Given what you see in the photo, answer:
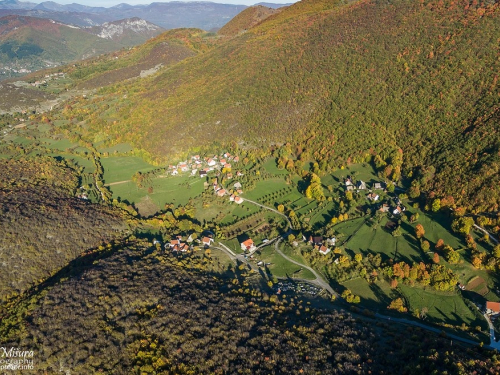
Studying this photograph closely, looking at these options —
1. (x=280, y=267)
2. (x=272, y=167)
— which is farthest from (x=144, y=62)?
(x=280, y=267)

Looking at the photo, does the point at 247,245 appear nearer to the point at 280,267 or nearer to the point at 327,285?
the point at 280,267

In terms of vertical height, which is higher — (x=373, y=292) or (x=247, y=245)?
(x=247, y=245)

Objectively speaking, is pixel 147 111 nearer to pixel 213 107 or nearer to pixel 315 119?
pixel 213 107

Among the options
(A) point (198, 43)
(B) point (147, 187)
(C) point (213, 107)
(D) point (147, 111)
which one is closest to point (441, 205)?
(B) point (147, 187)

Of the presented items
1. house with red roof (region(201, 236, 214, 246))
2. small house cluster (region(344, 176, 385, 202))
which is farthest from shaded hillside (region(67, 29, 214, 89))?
house with red roof (region(201, 236, 214, 246))

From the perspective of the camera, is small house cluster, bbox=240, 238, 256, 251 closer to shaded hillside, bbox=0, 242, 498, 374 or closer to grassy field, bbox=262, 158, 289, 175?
shaded hillside, bbox=0, 242, 498, 374

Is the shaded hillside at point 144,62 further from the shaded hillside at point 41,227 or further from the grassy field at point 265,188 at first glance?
the grassy field at point 265,188
